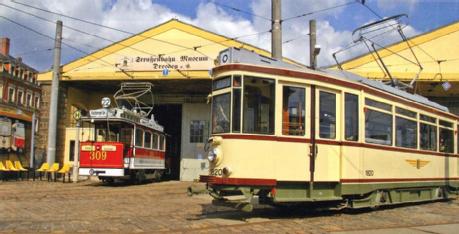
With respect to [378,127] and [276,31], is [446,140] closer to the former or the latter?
[378,127]

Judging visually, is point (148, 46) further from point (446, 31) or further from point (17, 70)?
point (17, 70)

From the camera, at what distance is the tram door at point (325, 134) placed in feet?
34.8

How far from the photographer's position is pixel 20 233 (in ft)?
27.8

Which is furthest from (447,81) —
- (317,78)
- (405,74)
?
(317,78)

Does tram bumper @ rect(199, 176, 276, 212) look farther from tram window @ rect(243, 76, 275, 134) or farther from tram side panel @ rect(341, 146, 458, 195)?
tram side panel @ rect(341, 146, 458, 195)

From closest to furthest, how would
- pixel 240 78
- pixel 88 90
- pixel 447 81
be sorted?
pixel 240 78, pixel 447 81, pixel 88 90

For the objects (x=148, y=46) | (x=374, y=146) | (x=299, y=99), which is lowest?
(x=374, y=146)

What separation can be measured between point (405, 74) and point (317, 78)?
15613 mm

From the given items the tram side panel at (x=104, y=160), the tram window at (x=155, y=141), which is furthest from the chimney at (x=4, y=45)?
the tram side panel at (x=104, y=160)

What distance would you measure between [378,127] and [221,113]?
13.5ft

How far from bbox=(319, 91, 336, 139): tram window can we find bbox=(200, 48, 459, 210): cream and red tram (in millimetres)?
20

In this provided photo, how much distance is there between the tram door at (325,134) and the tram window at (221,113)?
178cm

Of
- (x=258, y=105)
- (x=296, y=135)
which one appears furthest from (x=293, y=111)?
(x=258, y=105)

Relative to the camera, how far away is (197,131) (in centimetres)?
2969
